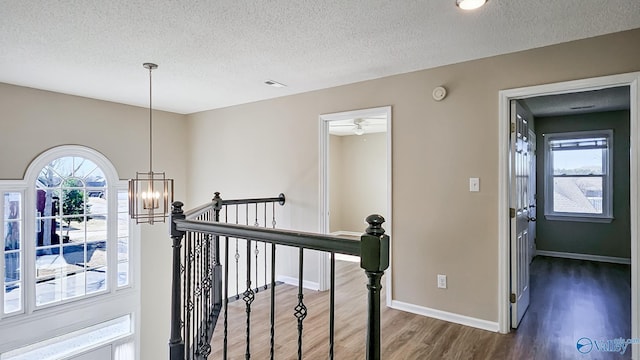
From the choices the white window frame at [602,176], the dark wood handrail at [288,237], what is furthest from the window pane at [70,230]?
the white window frame at [602,176]

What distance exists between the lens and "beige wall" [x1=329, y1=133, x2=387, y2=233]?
7.59 meters

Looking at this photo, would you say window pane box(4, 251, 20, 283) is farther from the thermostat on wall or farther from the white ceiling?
the thermostat on wall

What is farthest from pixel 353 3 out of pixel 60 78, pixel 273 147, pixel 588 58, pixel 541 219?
pixel 541 219

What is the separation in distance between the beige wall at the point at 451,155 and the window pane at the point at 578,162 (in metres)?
4.06

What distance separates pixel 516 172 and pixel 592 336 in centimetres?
146

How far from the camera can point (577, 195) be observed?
6.00 metres

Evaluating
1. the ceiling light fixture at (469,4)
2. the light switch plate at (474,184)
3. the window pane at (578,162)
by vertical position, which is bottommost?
the light switch plate at (474,184)

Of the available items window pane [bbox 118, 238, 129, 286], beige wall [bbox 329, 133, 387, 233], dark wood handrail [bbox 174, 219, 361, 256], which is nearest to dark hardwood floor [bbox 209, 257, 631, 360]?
dark wood handrail [bbox 174, 219, 361, 256]

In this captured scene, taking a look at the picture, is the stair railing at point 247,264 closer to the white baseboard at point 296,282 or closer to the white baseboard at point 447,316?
the white baseboard at point 296,282

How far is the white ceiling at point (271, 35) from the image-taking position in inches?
88.4

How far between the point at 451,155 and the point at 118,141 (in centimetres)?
450

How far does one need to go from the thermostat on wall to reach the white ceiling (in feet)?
0.75

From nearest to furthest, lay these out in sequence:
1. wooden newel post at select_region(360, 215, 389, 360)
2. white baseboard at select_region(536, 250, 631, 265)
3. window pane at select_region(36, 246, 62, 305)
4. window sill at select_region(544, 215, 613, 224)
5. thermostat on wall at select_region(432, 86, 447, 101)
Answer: wooden newel post at select_region(360, 215, 389, 360) → thermostat on wall at select_region(432, 86, 447, 101) → window pane at select_region(36, 246, 62, 305) → white baseboard at select_region(536, 250, 631, 265) → window sill at select_region(544, 215, 613, 224)

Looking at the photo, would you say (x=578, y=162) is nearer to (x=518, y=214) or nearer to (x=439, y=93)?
(x=518, y=214)
